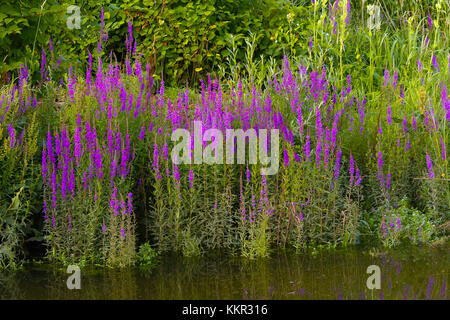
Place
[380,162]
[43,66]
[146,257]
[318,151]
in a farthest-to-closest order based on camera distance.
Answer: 1. [43,66]
2. [380,162]
3. [318,151]
4. [146,257]

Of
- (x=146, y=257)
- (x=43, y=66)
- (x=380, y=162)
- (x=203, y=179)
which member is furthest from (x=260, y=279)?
(x=43, y=66)

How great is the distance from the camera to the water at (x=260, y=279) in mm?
3518

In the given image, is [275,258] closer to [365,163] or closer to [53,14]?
[365,163]

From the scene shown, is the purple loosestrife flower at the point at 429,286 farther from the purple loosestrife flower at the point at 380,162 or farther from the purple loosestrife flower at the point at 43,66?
the purple loosestrife flower at the point at 43,66

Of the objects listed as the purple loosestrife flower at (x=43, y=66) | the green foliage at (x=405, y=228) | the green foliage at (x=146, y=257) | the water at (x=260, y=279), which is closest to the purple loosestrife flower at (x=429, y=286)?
the water at (x=260, y=279)

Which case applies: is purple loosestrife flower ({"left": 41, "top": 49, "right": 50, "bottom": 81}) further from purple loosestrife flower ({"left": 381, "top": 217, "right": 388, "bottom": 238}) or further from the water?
purple loosestrife flower ({"left": 381, "top": 217, "right": 388, "bottom": 238})

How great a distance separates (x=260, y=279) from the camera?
12.3 ft

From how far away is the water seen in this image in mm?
3518

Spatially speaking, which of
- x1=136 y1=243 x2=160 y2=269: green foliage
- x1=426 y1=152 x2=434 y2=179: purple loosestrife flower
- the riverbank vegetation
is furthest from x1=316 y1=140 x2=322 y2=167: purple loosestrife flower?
x1=136 y1=243 x2=160 y2=269: green foliage

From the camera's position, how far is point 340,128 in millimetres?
4898

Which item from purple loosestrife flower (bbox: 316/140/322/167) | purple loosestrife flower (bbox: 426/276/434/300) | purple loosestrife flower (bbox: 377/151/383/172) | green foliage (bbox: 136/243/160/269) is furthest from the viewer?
purple loosestrife flower (bbox: 377/151/383/172)

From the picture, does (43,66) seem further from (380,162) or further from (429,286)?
(429,286)

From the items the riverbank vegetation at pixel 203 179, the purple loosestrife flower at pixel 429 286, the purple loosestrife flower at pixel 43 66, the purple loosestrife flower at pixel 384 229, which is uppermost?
the purple loosestrife flower at pixel 43 66

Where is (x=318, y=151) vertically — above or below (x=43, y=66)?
below
